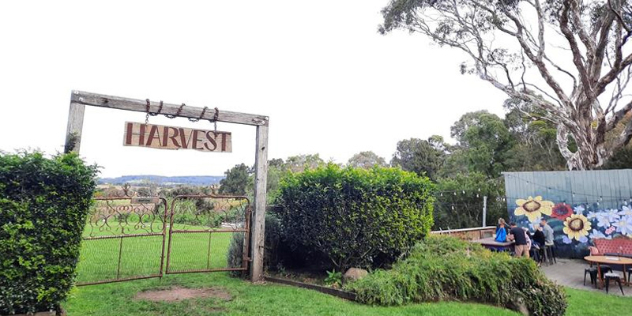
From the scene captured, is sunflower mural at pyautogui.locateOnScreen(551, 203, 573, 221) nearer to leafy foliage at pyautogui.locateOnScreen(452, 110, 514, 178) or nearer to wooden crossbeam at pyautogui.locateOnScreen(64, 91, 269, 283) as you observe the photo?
wooden crossbeam at pyautogui.locateOnScreen(64, 91, 269, 283)

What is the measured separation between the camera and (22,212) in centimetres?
334

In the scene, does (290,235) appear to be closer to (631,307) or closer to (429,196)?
(429,196)

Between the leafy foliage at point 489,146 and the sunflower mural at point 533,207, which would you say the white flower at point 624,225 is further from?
the leafy foliage at point 489,146

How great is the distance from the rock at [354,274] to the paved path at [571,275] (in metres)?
4.93

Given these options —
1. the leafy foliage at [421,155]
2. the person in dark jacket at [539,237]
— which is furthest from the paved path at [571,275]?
the leafy foliage at [421,155]

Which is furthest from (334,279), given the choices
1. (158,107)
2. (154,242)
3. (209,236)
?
(154,242)

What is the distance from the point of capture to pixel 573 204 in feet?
35.2

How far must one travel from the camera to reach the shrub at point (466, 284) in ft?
16.4

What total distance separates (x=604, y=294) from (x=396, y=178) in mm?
4971

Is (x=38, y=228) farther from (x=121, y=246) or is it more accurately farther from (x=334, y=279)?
(x=334, y=279)

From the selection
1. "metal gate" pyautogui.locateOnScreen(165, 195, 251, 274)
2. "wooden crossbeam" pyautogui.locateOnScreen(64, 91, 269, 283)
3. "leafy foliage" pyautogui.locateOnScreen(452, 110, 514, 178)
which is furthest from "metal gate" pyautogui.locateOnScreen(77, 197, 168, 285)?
"leafy foliage" pyautogui.locateOnScreen(452, 110, 514, 178)

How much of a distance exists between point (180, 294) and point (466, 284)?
425 cm

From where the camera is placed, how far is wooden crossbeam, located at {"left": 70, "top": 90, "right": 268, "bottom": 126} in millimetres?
4586

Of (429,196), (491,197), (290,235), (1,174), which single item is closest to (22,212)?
(1,174)
